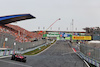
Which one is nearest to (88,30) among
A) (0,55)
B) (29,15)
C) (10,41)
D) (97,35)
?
(97,35)

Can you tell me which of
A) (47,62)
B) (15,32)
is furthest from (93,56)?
(15,32)

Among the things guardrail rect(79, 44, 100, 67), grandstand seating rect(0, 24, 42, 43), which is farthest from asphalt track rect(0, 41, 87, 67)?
grandstand seating rect(0, 24, 42, 43)

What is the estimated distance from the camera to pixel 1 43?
28969 millimetres

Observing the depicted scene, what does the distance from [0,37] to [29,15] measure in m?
16.0

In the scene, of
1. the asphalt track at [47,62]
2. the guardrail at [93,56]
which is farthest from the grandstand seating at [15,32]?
the guardrail at [93,56]

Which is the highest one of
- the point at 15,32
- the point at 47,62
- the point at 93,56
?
the point at 15,32

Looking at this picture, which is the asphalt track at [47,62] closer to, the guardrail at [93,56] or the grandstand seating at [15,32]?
the guardrail at [93,56]

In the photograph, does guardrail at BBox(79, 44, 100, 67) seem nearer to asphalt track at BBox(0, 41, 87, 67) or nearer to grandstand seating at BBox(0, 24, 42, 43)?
asphalt track at BBox(0, 41, 87, 67)

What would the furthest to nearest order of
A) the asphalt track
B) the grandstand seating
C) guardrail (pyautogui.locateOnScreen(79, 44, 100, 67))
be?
1. the grandstand seating
2. the asphalt track
3. guardrail (pyautogui.locateOnScreen(79, 44, 100, 67))

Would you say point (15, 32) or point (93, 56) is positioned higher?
point (15, 32)

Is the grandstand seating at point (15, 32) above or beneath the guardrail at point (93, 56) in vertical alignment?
above

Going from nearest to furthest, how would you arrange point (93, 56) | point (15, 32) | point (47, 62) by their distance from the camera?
point (93, 56) < point (47, 62) < point (15, 32)

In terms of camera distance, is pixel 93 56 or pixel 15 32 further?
pixel 15 32

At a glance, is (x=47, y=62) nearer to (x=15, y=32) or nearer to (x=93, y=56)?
(x=93, y=56)
